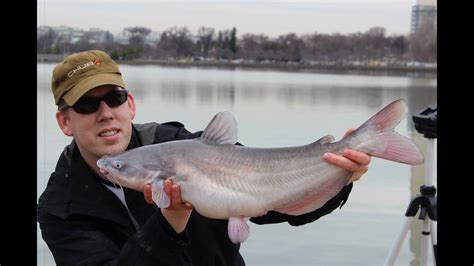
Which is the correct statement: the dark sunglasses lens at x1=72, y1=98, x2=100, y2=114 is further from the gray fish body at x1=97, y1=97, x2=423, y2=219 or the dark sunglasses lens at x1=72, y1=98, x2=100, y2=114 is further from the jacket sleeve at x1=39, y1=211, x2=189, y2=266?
the jacket sleeve at x1=39, y1=211, x2=189, y2=266

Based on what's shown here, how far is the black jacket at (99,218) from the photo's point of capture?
2.02 meters

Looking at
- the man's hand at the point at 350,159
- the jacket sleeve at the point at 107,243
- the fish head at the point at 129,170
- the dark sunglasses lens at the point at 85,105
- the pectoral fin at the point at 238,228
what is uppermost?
the dark sunglasses lens at the point at 85,105

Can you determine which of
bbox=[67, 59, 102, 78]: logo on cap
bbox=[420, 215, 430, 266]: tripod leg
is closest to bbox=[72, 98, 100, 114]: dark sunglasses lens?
bbox=[67, 59, 102, 78]: logo on cap

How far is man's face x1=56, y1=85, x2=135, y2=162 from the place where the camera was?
192cm

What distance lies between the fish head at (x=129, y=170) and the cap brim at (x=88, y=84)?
0.27 meters

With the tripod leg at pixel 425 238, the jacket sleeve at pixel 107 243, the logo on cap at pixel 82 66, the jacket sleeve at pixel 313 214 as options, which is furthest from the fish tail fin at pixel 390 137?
the tripod leg at pixel 425 238

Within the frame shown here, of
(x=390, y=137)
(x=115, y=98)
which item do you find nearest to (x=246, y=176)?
(x=390, y=137)

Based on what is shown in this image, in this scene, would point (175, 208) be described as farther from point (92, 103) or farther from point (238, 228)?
point (92, 103)

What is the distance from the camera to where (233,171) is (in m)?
1.73

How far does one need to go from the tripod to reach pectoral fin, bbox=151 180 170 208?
158cm

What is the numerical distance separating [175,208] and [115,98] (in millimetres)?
407

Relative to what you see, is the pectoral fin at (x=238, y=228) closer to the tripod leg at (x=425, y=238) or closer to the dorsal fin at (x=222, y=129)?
the dorsal fin at (x=222, y=129)

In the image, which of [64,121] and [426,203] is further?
[426,203]
